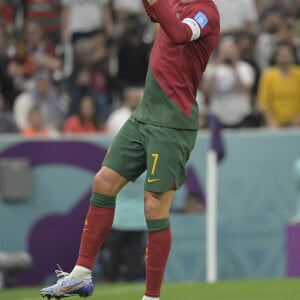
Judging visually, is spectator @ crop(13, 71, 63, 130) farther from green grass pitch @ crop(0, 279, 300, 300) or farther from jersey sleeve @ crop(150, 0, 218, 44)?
jersey sleeve @ crop(150, 0, 218, 44)

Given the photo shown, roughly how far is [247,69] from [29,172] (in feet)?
11.8

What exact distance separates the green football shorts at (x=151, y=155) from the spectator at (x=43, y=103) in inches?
294

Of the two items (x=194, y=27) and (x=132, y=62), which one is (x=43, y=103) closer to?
(x=132, y=62)

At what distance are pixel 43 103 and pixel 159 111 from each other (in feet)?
25.6

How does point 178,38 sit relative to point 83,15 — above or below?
above

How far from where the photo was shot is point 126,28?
717 inches

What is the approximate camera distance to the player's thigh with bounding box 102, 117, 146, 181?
8.51 m

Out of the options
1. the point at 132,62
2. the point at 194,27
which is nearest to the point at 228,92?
the point at 132,62

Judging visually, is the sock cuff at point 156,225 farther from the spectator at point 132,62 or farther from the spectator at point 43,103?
A: the spectator at point 132,62

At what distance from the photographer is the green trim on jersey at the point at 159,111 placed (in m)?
8.57

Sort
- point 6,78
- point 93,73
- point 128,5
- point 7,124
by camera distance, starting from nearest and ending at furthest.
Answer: point 7,124 < point 6,78 < point 93,73 < point 128,5

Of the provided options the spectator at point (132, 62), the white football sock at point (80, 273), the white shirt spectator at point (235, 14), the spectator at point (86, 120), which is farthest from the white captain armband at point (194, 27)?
the white shirt spectator at point (235, 14)

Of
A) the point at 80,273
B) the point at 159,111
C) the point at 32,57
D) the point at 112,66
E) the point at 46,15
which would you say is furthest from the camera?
the point at 46,15

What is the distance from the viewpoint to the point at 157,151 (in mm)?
8469
